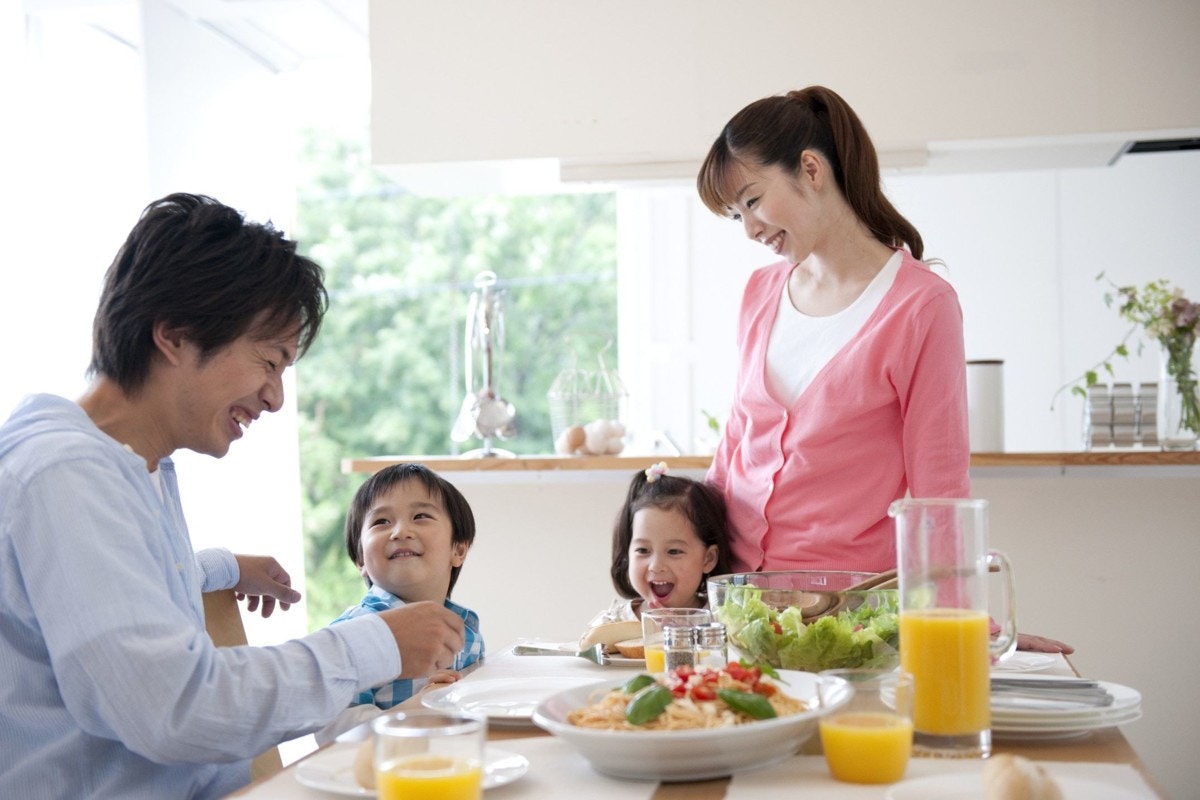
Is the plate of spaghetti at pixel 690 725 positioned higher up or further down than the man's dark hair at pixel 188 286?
further down

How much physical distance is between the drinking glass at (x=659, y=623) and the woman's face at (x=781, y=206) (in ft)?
2.55

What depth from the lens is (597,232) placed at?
10.6 meters

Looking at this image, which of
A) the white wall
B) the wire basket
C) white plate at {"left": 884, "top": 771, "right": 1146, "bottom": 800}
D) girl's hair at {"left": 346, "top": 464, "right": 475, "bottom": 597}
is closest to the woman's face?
girl's hair at {"left": 346, "top": 464, "right": 475, "bottom": 597}

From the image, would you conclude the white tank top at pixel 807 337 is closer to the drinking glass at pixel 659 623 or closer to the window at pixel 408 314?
the drinking glass at pixel 659 623

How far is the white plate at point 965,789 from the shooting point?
0.97 meters

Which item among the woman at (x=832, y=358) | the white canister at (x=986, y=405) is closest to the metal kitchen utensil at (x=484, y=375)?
the white canister at (x=986, y=405)

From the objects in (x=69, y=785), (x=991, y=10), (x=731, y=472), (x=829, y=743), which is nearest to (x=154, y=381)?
(x=69, y=785)

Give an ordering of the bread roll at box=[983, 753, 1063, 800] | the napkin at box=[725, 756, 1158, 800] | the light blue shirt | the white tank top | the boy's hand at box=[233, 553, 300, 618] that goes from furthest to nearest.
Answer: the white tank top → the boy's hand at box=[233, 553, 300, 618] → the light blue shirt → the napkin at box=[725, 756, 1158, 800] → the bread roll at box=[983, 753, 1063, 800]

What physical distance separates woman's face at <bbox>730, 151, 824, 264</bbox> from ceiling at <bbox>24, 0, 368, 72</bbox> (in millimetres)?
2367

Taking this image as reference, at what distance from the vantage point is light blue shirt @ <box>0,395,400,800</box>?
112 cm

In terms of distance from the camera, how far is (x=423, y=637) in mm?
1306

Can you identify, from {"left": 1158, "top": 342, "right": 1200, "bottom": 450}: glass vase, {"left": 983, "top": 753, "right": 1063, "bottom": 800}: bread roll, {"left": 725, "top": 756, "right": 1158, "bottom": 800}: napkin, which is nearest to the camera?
{"left": 983, "top": 753, "right": 1063, "bottom": 800}: bread roll

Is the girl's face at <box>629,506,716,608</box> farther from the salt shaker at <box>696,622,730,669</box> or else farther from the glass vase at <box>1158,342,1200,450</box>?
the glass vase at <box>1158,342,1200,450</box>

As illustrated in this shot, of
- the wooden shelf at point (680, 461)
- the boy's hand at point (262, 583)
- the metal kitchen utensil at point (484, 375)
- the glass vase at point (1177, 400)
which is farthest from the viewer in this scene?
the metal kitchen utensil at point (484, 375)
